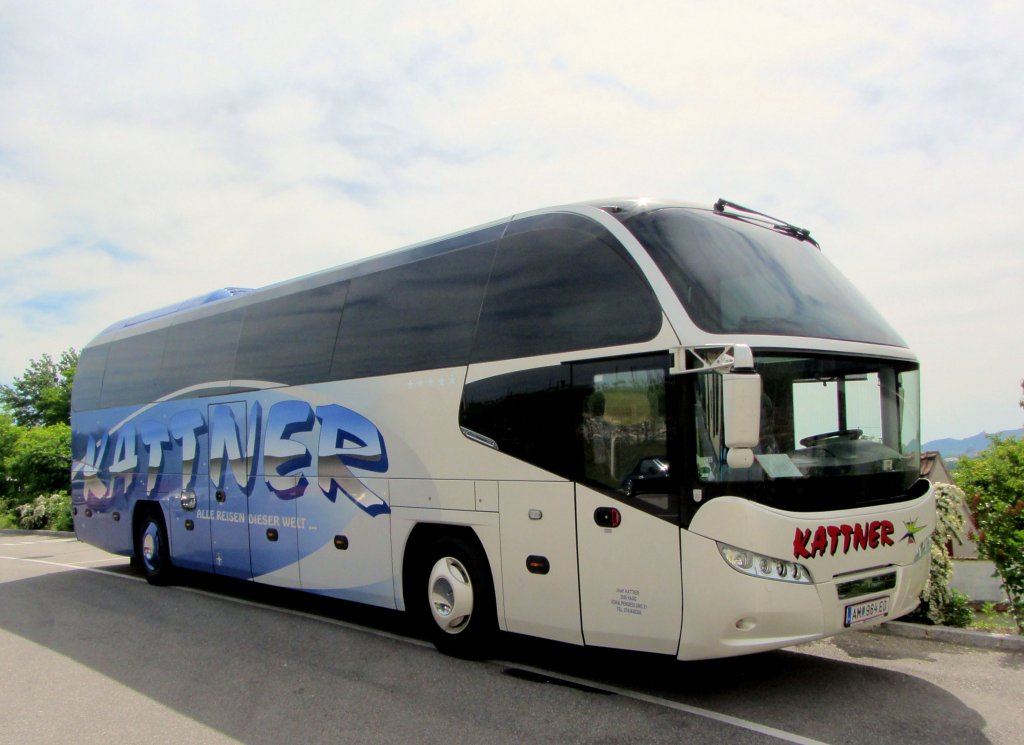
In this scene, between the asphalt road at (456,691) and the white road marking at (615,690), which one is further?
the asphalt road at (456,691)

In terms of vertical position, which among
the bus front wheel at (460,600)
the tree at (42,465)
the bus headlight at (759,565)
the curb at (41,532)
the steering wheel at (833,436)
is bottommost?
the curb at (41,532)

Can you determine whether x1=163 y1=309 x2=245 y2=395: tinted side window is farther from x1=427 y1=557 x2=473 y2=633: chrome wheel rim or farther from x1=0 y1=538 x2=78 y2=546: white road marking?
x1=0 y1=538 x2=78 y2=546: white road marking

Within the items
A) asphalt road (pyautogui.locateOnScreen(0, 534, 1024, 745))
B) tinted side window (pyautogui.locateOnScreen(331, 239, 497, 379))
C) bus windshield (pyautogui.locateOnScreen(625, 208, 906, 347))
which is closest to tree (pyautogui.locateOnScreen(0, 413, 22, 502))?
asphalt road (pyautogui.locateOnScreen(0, 534, 1024, 745))

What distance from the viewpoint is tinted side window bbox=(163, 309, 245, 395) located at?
36.0 ft

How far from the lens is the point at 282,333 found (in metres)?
10.0

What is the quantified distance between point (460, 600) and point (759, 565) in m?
2.86

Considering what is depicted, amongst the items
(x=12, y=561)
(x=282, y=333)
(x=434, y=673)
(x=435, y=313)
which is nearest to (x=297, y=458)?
(x=282, y=333)

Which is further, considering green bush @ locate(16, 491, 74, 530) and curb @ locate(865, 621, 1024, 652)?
green bush @ locate(16, 491, 74, 530)

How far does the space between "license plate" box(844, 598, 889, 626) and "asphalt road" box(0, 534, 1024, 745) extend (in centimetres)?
57

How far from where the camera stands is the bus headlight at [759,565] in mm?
5414

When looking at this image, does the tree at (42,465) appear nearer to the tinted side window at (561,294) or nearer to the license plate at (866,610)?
the tinted side window at (561,294)

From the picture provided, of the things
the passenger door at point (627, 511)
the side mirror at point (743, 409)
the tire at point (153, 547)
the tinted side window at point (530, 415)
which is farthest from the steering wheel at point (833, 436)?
the tire at point (153, 547)

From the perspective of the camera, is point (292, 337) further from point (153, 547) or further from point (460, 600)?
point (153, 547)

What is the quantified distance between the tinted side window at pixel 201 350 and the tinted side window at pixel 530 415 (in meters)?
4.90
